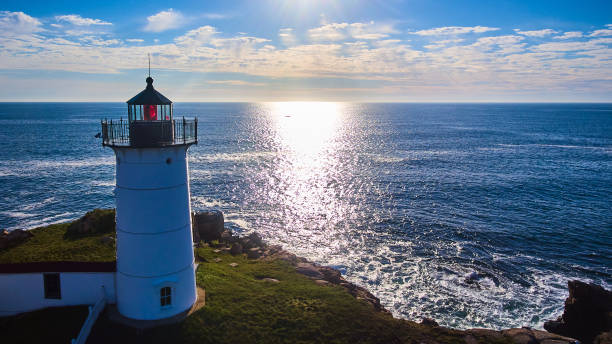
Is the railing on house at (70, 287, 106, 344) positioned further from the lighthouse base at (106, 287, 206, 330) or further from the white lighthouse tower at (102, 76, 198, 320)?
the white lighthouse tower at (102, 76, 198, 320)

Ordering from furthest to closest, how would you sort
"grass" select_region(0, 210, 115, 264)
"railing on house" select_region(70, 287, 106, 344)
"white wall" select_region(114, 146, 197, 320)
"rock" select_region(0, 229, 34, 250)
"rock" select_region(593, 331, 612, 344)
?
"rock" select_region(0, 229, 34, 250) → "rock" select_region(593, 331, 612, 344) → "grass" select_region(0, 210, 115, 264) → "railing on house" select_region(70, 287, 106, 344) → "white wall" select_region(114, 146, 197, 320)

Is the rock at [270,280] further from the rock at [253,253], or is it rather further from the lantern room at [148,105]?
the lantern room at [148,105]

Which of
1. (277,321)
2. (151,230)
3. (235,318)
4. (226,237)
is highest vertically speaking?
(151,230)

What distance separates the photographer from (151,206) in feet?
52.1

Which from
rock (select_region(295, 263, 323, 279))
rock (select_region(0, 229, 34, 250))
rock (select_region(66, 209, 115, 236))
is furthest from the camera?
rock (select_region(295, 263, 323, 279))

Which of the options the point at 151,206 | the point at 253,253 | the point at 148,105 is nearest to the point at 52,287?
the point at 151,206

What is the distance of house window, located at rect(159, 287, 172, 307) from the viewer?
17078 mm

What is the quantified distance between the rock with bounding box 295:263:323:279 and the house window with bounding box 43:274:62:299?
591 inches

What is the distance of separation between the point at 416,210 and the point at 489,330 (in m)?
26.7

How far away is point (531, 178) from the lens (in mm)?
62469

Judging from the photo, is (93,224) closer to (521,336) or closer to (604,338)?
(521,336)

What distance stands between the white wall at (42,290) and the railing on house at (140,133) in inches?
268

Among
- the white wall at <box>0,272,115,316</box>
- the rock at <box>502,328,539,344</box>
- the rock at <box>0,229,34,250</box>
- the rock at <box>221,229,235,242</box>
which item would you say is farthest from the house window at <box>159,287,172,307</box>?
the rock at <box>502,328,539,344</box>

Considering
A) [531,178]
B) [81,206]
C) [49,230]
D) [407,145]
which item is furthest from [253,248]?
[407,145]
